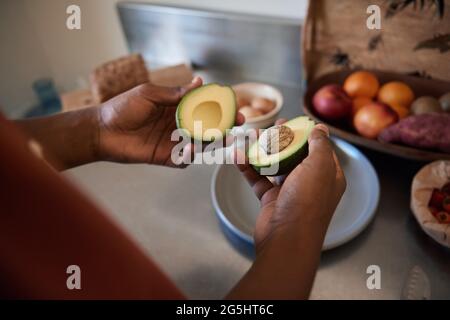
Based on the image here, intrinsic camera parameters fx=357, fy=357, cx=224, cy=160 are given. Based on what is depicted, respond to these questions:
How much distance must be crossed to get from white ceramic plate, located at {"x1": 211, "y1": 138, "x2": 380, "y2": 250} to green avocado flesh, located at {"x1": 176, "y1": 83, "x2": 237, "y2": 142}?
0.48 feet

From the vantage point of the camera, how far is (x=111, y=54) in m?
1.17

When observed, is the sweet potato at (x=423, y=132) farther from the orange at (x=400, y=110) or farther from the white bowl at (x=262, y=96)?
the white bowl at (x=262, y=96)

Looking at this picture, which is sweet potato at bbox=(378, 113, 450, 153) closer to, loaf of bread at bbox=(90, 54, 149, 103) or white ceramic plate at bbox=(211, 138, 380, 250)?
white ceramic plate at bbox=(211, 138, 380, 250)

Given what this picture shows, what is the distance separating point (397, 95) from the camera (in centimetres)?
66

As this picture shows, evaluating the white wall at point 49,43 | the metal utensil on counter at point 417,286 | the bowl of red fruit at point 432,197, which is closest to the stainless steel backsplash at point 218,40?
the white wall at point 49,43

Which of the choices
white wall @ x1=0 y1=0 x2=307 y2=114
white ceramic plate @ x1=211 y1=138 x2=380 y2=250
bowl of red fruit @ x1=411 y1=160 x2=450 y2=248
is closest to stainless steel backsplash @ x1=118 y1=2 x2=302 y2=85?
white wall @ x1=0 y1=0 x2=307 y2=114

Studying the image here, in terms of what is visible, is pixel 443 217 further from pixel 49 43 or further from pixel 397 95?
pixel 49 43

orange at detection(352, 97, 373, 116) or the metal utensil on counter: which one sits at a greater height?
orange at detection(352, 97, 373, 116)

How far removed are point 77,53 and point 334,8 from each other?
0.86m

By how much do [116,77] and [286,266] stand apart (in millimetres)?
622

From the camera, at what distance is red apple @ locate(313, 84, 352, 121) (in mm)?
655

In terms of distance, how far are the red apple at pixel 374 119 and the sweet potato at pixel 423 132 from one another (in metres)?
0.02
